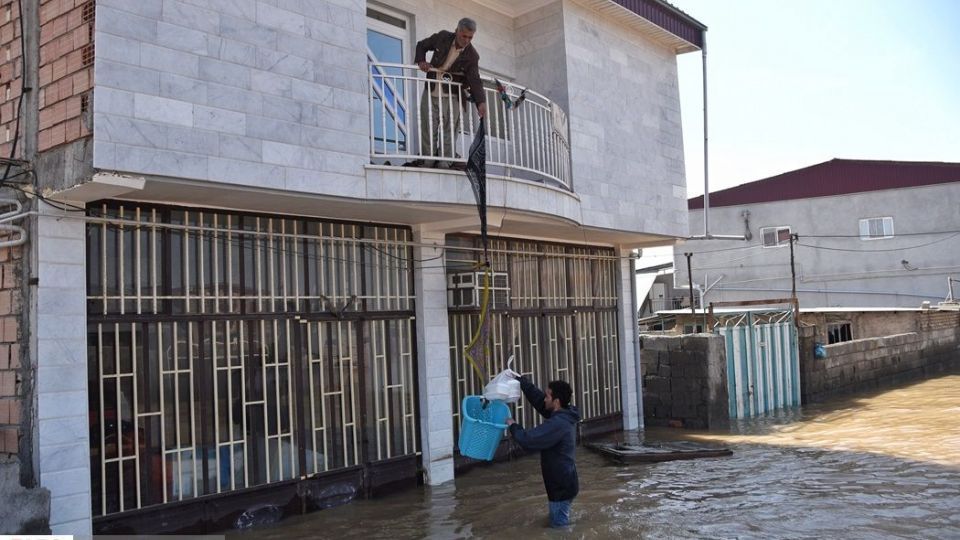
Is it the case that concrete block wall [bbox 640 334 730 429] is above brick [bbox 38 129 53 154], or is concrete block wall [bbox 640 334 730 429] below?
below

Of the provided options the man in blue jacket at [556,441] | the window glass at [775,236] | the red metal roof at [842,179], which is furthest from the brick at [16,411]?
the red metal roof at [842,179]

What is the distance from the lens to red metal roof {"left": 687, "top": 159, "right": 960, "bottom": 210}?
95.5 feet

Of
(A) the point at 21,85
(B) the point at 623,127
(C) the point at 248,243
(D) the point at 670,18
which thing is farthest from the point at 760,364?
(A) the point at 21,85

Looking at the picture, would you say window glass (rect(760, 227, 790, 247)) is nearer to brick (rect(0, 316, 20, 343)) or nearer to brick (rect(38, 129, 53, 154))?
brick (rect(38, 129, 53, 154))

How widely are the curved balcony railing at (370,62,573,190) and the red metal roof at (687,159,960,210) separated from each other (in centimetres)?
2392

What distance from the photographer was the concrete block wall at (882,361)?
16609mm

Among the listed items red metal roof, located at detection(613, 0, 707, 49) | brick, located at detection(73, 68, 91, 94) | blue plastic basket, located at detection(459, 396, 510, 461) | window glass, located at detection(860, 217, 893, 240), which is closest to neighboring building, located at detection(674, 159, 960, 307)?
window glass, located at detection(860, 217, 893, 240)

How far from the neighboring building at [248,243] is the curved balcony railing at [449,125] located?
0.06 meters

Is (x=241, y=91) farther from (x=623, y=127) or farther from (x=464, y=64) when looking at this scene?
(x=623, y=127)

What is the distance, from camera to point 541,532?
695cm

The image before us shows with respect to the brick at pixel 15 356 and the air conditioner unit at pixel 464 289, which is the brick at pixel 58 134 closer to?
the brick at pixel 15 356

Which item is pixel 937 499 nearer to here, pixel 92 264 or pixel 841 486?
pixel 841 486

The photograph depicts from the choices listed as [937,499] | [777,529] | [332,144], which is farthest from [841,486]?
[332,144]

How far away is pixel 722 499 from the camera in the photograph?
810 centimetres
